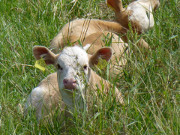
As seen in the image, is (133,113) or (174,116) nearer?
(174,116)

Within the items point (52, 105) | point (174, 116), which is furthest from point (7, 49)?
point (174, 116)

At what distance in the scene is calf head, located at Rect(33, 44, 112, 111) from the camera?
4.21 metres

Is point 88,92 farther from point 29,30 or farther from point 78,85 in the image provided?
point 29,30

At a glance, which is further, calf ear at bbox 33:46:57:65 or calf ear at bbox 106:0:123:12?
calf ear at bbox 106:0:123:12

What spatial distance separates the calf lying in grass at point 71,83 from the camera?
422 cm

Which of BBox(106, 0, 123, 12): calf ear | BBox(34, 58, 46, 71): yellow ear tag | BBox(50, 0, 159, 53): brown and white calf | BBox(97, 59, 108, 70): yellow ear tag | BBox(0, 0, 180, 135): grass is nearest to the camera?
BBox(0, 0, 180, 135): grass

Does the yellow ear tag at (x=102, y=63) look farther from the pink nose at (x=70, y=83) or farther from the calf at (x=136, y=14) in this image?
the calf at (x=136, y=14)

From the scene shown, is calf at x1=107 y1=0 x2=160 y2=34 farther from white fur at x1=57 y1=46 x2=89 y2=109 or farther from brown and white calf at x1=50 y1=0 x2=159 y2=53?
white fur at x1=57 y1=46 x2=89 y2=109

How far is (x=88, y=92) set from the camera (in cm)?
444

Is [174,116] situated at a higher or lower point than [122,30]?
lower

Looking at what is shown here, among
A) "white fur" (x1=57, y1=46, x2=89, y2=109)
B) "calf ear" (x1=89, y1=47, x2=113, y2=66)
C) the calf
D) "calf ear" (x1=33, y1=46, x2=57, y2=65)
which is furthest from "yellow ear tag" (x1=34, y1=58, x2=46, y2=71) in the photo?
the calf

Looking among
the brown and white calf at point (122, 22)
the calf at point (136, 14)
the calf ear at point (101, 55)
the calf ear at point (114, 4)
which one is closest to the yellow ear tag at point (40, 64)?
the calf ear at point (101, 55)

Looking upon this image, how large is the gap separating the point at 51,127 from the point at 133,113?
0.75 metres

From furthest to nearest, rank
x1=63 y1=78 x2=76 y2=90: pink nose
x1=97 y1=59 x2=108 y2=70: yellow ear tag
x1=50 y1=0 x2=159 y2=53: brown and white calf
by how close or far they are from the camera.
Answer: x1=50 y1=0 x2=159 y2=53: brown and white calf → x1=97 y1=59 x2=108 y2=70: yellow ear tag → x1=63 y1=78 x2=76 y2=90: pink nose
